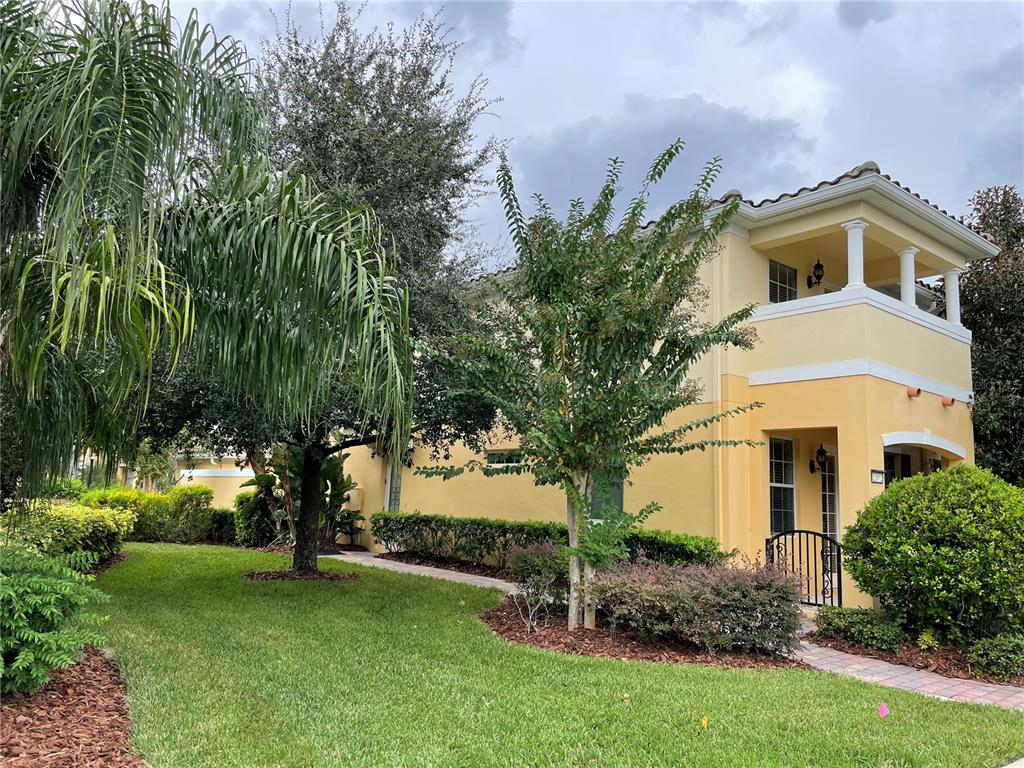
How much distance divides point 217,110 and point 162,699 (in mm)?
4220

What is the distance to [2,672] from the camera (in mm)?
4223

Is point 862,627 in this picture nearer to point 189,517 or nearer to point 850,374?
point 850,374

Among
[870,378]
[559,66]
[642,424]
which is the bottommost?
[642,424]

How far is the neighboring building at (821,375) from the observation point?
10.5 m

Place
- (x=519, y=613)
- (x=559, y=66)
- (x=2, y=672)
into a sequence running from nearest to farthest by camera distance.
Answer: (x=2, y=672)
(x=519, y=613)
(x=559, y=66)

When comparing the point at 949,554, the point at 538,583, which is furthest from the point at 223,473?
the point at 949,554

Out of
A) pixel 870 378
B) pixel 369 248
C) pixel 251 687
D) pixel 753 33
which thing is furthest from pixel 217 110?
pixel 870 378

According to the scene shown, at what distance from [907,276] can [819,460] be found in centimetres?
332

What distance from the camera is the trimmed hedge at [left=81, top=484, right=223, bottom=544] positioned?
18531mm

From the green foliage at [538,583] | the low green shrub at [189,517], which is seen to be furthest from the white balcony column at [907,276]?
the low green shrub at [189,517]

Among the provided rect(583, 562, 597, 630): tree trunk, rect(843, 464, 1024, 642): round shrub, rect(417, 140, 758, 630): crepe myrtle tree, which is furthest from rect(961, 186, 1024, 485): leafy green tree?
rect(583, 562, 597, 630): tree trunk

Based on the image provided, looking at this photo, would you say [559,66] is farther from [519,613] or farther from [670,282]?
[519,613]

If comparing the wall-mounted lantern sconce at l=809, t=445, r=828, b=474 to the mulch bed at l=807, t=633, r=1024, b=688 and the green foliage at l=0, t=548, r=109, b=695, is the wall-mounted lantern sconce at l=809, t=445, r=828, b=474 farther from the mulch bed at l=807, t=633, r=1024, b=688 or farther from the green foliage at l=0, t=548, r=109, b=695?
the green foliage at l=0, t=548, r=109, b=695

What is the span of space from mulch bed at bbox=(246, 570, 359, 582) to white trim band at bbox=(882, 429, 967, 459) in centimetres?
840
